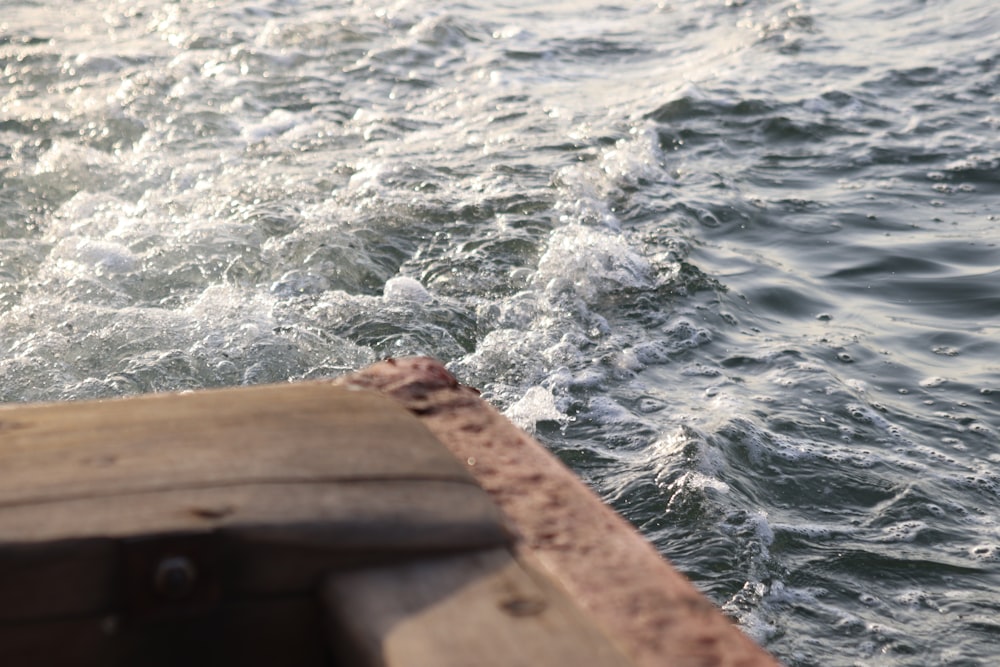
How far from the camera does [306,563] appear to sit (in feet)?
3.74

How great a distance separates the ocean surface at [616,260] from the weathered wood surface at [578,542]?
1264 mm

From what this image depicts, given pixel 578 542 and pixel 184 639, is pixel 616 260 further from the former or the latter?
pixel 184 639

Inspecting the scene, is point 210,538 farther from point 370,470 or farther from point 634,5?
point 634,5

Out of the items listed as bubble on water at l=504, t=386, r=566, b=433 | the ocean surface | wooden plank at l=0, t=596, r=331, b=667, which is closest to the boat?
wooden plank at l=0, t=596, r=331, b=667

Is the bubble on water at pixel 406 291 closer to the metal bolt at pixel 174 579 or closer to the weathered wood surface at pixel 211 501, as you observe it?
the weathered wood surface at pixel 211 501

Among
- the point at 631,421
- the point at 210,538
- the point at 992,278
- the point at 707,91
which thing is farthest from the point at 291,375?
the point at 707,91

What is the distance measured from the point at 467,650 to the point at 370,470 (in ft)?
1.06

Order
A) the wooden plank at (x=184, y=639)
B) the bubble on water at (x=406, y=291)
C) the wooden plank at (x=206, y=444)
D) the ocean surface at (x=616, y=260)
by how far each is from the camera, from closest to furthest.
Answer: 1. the wooden plank at (x=184, y=639)
2. the wooden plank at (x=206, y=444)
3. the ocean surface at (x=616, y=260)
4. the bubble on water at (x=406, y=291)

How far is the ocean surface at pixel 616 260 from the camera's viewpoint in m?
3.01

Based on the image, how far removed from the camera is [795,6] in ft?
32.2

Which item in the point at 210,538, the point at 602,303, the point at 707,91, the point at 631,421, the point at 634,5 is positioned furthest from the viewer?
the point at 634,5

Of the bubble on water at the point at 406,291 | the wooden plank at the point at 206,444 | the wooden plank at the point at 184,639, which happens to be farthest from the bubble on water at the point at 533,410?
the wooden plank at the point at 184,639

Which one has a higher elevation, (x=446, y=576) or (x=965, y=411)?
(x=446, y=576)

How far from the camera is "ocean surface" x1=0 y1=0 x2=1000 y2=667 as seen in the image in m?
3.01
